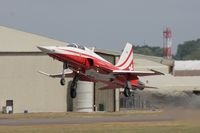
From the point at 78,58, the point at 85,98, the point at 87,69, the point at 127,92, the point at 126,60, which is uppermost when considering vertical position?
the point at 126,60

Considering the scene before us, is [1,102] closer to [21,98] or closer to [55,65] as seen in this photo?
[21,98]

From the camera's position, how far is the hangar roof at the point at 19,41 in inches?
3378

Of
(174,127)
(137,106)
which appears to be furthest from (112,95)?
(174,127)

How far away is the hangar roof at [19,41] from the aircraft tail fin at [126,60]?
27890 mm

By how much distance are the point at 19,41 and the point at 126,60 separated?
33190 mm

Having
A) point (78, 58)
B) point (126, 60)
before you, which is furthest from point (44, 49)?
point (126, 60)

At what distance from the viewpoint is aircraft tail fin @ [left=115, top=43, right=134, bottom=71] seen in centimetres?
5753

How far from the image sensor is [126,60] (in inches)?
2302

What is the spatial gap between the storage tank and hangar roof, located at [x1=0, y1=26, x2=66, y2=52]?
7729 millimetres

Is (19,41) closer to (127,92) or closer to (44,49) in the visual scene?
(127,92)

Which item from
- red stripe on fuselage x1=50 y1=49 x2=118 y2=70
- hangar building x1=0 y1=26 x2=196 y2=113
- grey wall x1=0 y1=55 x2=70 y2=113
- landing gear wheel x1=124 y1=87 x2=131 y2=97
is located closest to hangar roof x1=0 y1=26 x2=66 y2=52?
hangar building x1=0 y1=26 x2=196 y2=113

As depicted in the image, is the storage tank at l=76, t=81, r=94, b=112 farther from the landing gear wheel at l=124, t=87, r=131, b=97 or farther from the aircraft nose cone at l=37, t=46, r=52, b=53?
the aircraft nose cone at l=37, t=46, r=52, b=53

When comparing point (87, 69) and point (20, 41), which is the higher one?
point (20, 41)

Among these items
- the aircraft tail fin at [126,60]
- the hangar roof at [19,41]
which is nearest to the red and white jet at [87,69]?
the aircraft tail fin at [126,60]
